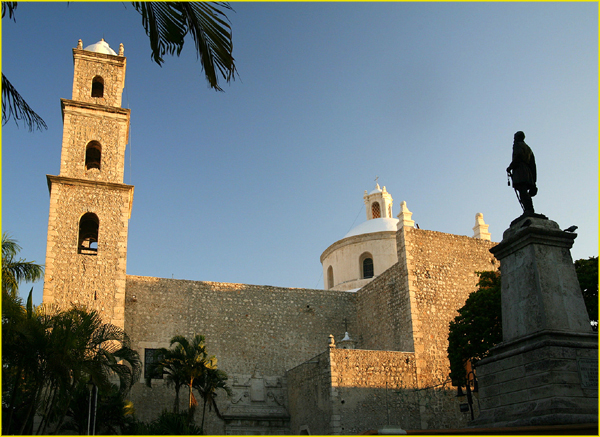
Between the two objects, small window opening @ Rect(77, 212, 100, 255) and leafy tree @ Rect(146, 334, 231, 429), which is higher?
small window opening @ Rect(77, 212, 100, 255)

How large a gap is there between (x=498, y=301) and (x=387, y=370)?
447 cm

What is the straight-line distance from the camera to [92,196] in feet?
62.8

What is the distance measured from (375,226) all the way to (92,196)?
44.6 ft

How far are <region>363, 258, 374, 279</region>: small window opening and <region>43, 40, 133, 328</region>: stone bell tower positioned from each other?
11.8 meters

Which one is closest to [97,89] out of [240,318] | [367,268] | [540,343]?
[240,318]

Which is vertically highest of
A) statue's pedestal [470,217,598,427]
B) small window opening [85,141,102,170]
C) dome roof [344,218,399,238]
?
small window opening [85,141,102,170]

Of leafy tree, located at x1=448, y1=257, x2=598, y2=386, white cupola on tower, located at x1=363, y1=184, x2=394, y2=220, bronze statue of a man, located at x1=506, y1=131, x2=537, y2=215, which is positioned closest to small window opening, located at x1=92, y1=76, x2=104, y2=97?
white cupola on tower, located at x1=363, y1=184, x2=394, y2=220

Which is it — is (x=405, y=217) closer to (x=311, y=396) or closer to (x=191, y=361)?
(x=311, y=396)

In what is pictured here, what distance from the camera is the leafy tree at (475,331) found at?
50.1ft

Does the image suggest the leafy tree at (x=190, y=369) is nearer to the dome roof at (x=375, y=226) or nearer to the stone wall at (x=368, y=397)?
the stone wall at (x=368, y=397)

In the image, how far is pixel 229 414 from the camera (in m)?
18.9

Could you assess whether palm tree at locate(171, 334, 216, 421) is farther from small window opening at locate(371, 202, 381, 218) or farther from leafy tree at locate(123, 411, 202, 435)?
small window opening at locate(371, 202, 381, 218)

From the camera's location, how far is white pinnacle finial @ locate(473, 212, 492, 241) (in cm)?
2186

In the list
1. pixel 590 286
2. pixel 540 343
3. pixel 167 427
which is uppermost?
pixel 590 286
